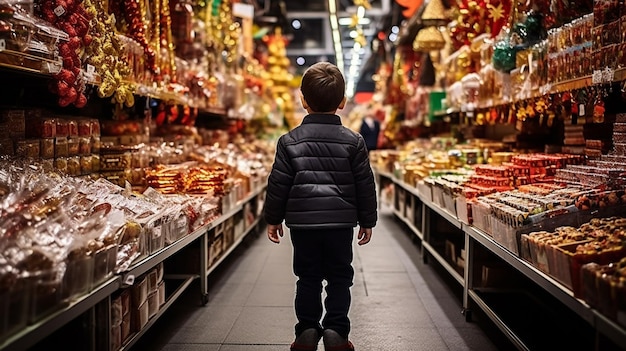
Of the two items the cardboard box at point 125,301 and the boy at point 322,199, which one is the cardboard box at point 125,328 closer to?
the cardboard box at point 125,301

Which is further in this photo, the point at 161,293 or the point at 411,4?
the point at 411,4

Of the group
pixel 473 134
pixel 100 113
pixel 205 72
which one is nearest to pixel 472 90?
pixel 473 134

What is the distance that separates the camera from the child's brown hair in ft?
10.0

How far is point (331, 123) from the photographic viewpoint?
310 centimetres

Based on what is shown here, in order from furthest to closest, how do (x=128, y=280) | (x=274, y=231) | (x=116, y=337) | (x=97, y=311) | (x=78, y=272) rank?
1. (x=274, y=231)
2. (x=116, y=337)
3. (x=128, y=280)
4. (x=97, y=311)
5. (x=78, y=272)

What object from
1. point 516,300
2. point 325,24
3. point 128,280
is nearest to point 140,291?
point 128,280

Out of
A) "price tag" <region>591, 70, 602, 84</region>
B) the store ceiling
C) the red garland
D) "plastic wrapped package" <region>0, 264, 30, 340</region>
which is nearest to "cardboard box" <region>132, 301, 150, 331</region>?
the red garland

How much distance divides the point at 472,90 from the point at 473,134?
1.65m

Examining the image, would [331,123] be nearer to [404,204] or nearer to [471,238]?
[471,238]

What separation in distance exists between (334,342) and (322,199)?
2.24 ft

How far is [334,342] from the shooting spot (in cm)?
299

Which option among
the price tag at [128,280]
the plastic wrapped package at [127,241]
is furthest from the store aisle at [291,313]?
the price tag at [128,280]

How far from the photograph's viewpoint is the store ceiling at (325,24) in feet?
37.9

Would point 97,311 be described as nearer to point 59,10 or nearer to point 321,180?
point 321,180
